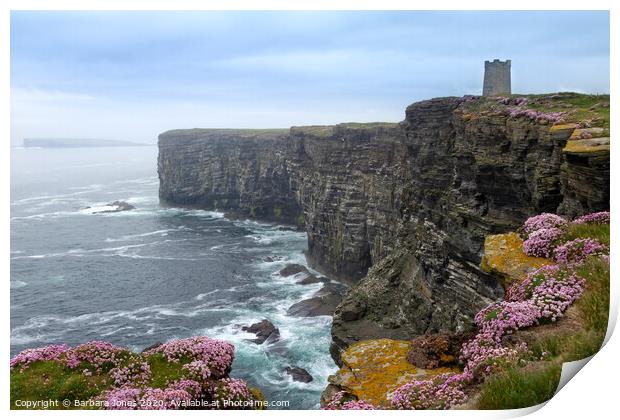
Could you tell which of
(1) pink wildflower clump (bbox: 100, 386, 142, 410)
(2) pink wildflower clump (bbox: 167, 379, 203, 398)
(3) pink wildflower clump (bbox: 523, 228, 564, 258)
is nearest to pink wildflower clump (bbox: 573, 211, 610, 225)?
(3) pink wildflower clump (bbox: 523, 228, 564, 258)

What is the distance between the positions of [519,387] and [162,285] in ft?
196

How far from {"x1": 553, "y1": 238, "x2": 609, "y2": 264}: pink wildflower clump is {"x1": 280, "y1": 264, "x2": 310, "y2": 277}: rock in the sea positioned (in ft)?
188

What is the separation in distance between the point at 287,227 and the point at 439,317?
6963 centimetres

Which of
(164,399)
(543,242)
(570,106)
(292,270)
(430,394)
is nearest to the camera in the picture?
(430,394)

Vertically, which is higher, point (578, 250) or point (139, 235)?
point (578, 250)

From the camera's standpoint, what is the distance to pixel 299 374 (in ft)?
127

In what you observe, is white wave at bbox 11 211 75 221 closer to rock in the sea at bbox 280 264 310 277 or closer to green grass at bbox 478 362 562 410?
rock in the sea at bbox 280 264 310 277

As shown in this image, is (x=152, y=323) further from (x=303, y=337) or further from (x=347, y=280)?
(x=347, y=280)

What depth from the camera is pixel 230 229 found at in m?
100

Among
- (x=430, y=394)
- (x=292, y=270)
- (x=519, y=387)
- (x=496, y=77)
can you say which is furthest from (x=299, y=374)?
(x=519, y=387)

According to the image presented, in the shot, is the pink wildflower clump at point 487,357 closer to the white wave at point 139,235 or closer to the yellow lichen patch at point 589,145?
the yellow lichen patch at point 589,145

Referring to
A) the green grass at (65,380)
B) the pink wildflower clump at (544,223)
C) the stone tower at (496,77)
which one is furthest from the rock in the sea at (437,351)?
the stone tower at (496,77)

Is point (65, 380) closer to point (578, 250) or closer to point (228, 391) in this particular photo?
point (228, 391)

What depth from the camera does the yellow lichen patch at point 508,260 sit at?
40.0ft
